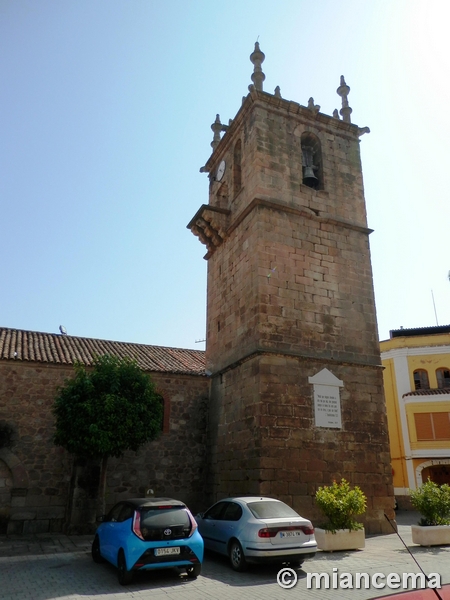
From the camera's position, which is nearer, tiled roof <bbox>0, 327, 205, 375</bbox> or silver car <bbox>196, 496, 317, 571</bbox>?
silver car <bbox>196, 496, 317, 571</bbox>

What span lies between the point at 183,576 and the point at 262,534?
1.48 meters

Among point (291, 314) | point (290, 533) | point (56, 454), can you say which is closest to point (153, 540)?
point (290, 533)

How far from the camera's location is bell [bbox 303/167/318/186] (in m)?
15.3

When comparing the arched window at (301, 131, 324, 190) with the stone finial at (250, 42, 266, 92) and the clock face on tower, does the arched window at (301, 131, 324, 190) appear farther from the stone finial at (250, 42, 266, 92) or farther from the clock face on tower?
the clock face on tower

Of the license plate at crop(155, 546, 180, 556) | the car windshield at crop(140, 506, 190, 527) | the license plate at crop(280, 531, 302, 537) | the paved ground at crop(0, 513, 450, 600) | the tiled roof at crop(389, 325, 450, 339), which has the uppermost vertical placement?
the tiled roof at crop(389, 325, 450, 339)

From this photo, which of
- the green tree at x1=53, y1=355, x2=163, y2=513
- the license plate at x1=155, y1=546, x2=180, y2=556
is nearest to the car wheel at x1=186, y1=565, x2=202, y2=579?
the license plate at x1=155, y1=546, x2=180, y2=556

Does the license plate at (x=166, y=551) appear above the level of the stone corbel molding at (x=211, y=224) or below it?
below

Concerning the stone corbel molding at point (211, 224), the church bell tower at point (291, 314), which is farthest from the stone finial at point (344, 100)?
the stone corbel molding at point (211, 224)

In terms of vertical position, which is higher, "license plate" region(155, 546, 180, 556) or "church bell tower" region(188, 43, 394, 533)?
"church bell tower" region(188, 43, 394, 533)

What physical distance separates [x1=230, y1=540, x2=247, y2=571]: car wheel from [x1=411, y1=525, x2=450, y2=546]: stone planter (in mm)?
4511

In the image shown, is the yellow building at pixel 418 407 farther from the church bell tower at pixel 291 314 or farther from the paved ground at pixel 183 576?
the paved ground at pixel 183 576

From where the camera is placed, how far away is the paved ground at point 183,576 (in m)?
6.55

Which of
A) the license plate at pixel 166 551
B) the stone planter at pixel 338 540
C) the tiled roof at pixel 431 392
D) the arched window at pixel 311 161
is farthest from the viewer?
the tiled roof at pixel 431 392

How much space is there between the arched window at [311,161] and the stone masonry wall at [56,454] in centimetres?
773
